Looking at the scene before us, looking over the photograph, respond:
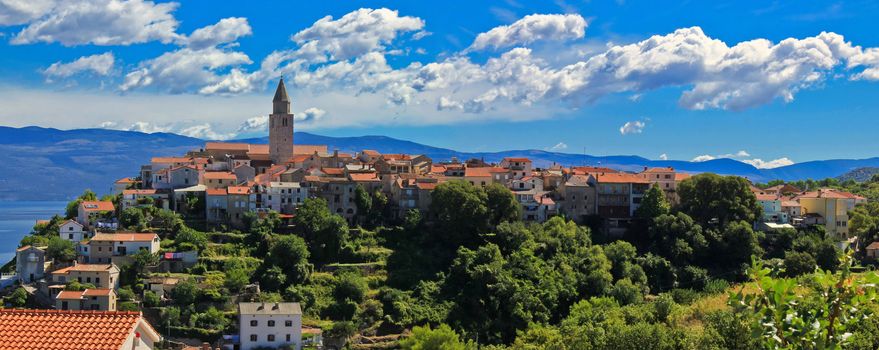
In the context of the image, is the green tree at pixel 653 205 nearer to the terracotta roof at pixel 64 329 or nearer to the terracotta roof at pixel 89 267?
the terracotta roof at pixel 89 267

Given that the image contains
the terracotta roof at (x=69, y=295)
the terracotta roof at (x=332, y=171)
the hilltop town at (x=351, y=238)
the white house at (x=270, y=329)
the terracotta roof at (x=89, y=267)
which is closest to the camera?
the white house at (x=270, y=329)

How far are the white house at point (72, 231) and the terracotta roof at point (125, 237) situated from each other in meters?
3.79

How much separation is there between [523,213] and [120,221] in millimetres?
26988

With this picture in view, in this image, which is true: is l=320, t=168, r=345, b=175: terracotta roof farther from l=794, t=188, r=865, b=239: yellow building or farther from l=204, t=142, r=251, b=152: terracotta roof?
l=794, t=188, r=865, b=239: yellow building

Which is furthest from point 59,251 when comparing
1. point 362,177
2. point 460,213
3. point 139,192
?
point 460,213

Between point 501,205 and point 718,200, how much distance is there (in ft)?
51.1

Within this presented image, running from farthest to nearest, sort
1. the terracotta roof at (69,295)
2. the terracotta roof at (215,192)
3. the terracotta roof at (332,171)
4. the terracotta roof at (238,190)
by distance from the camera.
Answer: the terracotta roof at (332,171)
the terracotta roof at (238,190)
the terracotta roof at (215,192)
the terracotta roof at (69,295)

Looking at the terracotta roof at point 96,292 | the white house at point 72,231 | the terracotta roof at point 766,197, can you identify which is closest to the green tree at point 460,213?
the terracotta roof at point 96,292

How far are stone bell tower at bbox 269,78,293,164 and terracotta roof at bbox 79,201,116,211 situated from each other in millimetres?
16746

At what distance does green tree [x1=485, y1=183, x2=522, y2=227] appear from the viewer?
5831cm

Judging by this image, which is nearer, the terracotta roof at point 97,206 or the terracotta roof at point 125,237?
the terracotta roof at point 125,237

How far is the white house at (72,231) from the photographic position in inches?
2103

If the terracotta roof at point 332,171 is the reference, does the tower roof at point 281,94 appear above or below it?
above

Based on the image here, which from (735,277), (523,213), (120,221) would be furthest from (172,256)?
(735,277)
